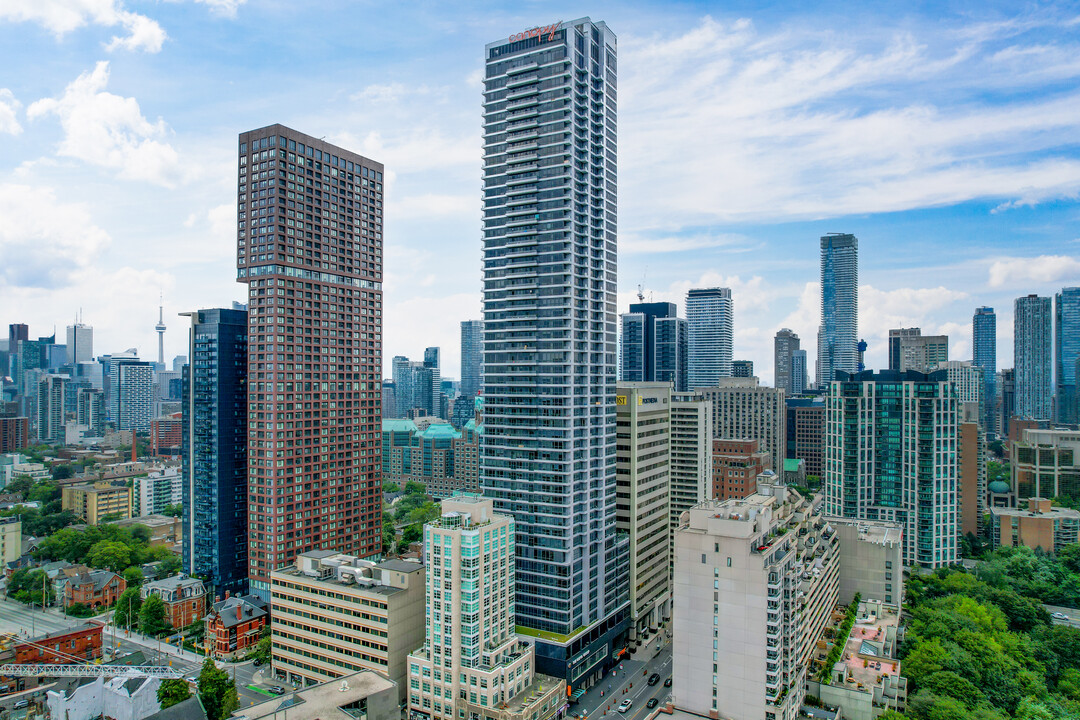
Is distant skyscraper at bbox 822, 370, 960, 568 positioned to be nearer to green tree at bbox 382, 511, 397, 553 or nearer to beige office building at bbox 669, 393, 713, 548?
beige office building at bbox 669, 393, 713, 548

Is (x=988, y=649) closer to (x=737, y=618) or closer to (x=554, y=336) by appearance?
(x=737, y=618)

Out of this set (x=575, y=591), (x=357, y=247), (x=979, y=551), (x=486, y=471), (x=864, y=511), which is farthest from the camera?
(x=979, y=551)

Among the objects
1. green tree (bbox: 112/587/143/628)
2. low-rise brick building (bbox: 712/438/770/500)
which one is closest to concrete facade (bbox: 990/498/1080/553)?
low-rise brick building (bbox: 712/438/770/500)

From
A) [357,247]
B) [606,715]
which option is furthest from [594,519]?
[357,247]

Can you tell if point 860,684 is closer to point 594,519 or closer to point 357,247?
point 594,519

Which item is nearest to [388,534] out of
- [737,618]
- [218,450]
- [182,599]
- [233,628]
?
[218,450]

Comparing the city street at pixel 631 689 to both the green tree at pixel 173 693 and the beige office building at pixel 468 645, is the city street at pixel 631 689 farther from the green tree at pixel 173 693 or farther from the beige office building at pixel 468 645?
the green tree at pixel 173 693
